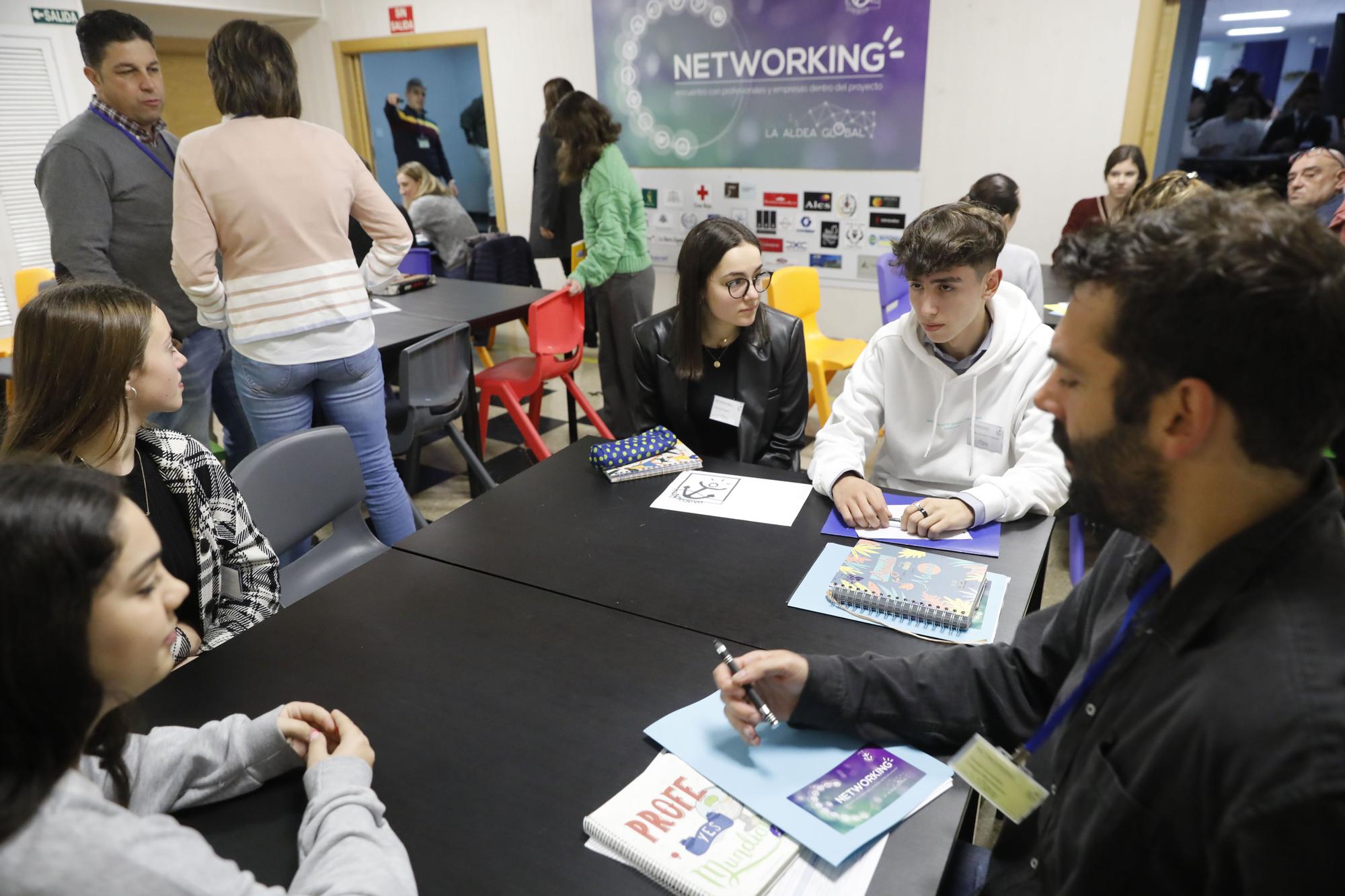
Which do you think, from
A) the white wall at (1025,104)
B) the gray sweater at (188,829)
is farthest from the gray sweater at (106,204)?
the white wall at (1025,104)

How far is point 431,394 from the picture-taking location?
3.12 m

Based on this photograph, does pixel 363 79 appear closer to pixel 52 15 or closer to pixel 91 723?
pixel 52 15

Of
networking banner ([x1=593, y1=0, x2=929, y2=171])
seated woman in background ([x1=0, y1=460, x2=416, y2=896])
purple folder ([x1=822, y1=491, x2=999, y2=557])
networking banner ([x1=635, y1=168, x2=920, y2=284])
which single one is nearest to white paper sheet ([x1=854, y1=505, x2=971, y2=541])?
purple folder ([x1=822, y1=491, x2=999, y2=557])

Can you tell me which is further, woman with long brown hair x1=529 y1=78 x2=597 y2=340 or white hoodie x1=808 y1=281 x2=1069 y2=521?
woman with long brown hair x1=529 y1=78 x2=597 y2=340

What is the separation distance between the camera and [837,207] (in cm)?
498

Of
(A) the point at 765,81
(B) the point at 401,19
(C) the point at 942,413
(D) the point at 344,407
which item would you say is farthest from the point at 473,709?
(B) the point at 401,19

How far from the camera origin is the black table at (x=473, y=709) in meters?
0.89

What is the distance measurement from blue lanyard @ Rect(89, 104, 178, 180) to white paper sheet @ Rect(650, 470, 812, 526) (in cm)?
175

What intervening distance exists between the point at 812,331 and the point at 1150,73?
209 centimetres

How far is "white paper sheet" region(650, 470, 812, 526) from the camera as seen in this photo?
169 centimetres

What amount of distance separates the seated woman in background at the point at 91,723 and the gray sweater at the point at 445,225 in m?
4.91

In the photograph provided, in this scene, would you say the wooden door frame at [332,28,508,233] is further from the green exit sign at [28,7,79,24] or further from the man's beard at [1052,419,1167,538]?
the man's beard at [1052,419,1167,538]

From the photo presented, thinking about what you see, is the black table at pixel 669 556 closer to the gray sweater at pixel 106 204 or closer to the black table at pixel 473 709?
the black table at pixel 473 709

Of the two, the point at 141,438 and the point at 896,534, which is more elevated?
the point at 141,438
